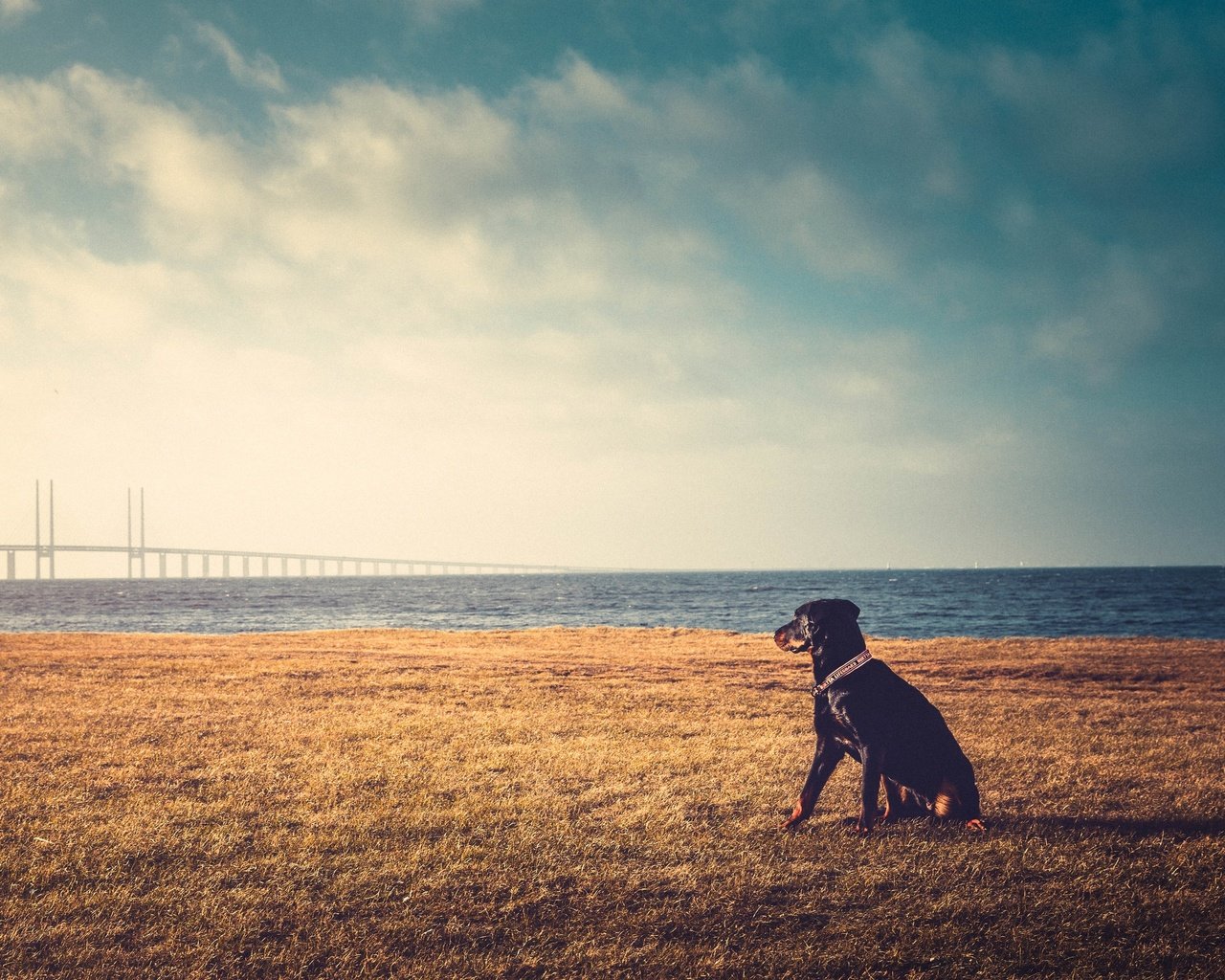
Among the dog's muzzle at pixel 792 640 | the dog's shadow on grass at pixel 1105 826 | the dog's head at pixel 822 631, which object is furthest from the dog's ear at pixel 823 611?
the dog's shadow on grass at pixel 1105 826

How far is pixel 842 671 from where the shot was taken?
249 inches

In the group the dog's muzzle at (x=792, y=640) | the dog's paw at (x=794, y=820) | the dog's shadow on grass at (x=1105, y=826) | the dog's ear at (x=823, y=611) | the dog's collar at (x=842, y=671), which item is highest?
the dog's ear at (x=823, y=611)

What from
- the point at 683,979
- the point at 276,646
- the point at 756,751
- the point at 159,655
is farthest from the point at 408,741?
the point at 276,646

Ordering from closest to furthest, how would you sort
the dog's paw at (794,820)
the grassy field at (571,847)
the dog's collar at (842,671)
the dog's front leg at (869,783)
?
the grassy field at (571,847)
the dog's front leg at (869,783)
the dog's collar at (842,671)
the dog's paw at (794,820)

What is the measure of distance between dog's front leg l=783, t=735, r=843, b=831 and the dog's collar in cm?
45

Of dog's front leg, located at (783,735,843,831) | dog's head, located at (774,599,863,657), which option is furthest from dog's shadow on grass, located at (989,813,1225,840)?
dog's head, located at (774,599,863,657)

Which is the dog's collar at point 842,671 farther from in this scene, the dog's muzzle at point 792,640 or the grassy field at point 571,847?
the grassy field at point 571,847

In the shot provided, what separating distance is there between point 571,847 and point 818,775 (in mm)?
2195

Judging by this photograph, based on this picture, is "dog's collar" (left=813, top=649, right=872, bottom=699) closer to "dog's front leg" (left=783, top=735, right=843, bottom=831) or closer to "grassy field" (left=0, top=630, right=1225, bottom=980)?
"dog's front leg" (left=783, top=735, right=843, bottom=831)

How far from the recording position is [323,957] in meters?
4.42

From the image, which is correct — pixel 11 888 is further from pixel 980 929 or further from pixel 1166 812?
pixel 1166 812

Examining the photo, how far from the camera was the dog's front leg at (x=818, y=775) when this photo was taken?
6.46m

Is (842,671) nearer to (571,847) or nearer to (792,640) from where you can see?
(792,640)

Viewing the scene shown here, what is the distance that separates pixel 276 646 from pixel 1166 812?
24.4 meters
